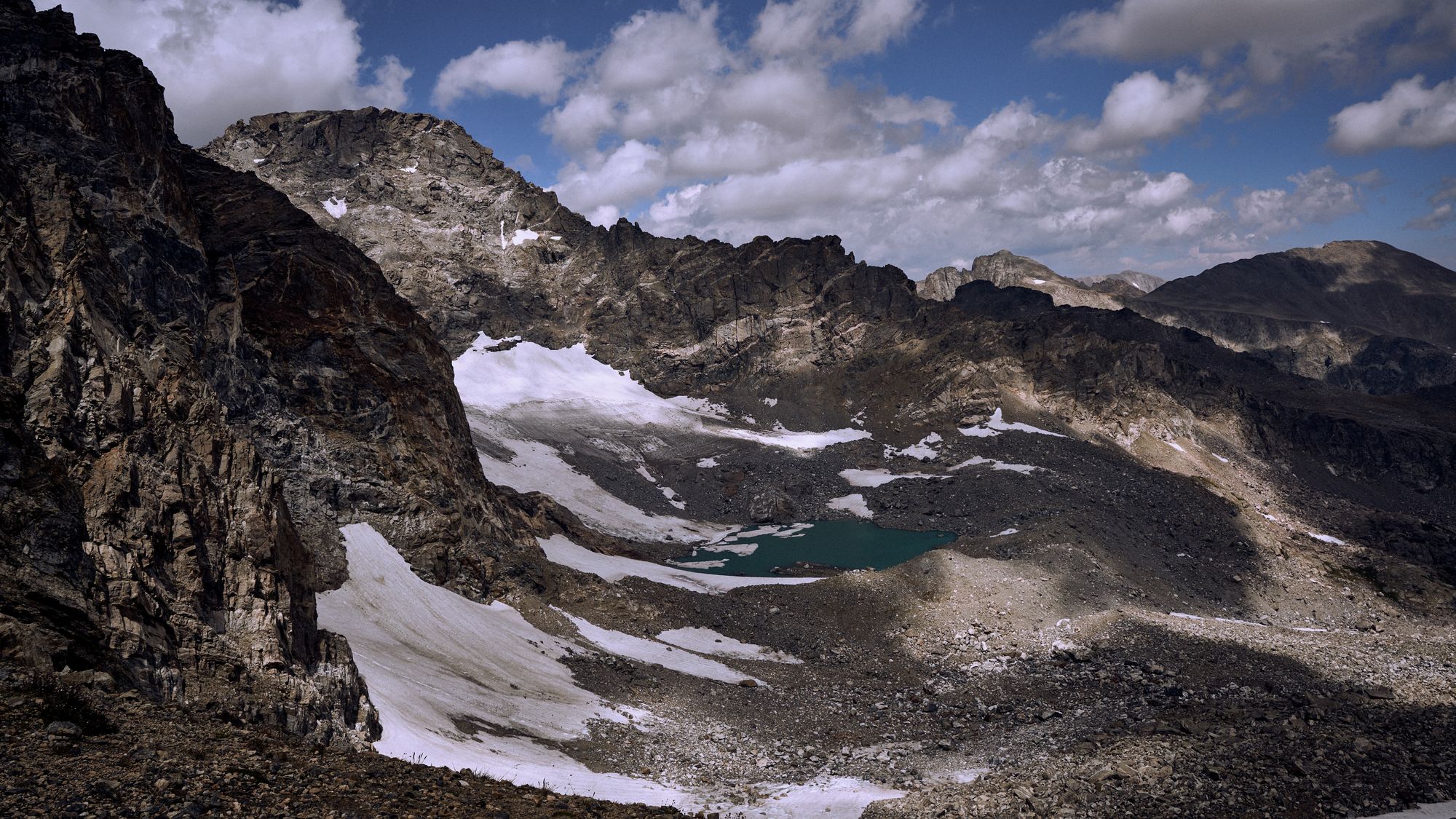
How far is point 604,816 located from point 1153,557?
180 ft

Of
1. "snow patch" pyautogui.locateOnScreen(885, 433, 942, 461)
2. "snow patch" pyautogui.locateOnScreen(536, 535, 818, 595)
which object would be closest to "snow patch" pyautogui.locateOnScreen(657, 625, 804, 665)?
"snow patch" pyautogui.locateOnScreen(536, 535, 818, 595)

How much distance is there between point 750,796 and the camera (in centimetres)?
2186

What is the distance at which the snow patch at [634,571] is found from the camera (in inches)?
1876

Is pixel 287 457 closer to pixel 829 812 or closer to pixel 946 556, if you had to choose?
pixel 829 812

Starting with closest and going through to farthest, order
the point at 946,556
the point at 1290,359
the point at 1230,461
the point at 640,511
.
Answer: the point at 946,556, the point at 640,511, the point at 1230,461, the point at 1290,359

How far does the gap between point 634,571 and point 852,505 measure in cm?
4767

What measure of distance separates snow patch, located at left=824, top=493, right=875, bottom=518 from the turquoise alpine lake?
2.47 m

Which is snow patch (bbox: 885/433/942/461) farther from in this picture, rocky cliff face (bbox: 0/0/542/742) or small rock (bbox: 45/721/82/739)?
small rock (bbox: 45/721/82/739)

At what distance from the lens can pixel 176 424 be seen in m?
18.6

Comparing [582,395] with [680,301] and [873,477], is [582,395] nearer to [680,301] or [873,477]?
[680,301]

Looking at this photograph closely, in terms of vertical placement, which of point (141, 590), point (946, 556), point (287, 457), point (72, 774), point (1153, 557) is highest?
point (287, 457)

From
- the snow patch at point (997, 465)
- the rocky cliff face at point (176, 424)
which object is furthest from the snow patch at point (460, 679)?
the snow patch at point (997, 465)

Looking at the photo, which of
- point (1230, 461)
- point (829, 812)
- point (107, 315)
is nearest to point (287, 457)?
point (107, 315)

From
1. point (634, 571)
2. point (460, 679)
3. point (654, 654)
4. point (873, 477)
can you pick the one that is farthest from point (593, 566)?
point (873, 477)
